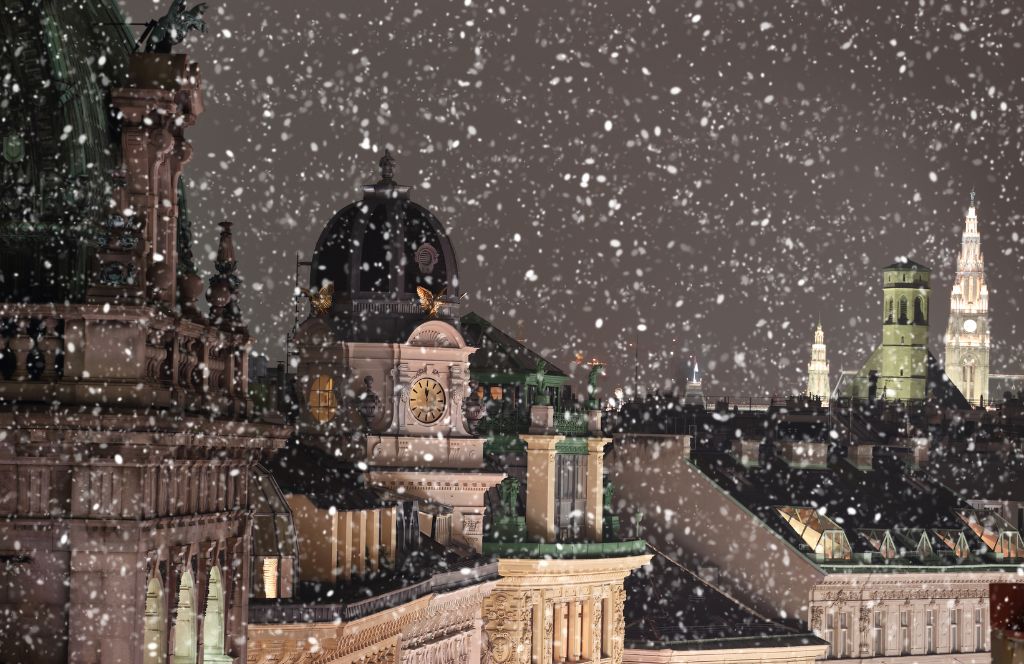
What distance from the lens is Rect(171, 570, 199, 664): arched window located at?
2489 cm

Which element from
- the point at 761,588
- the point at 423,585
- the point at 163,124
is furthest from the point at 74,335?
the point at 761,588

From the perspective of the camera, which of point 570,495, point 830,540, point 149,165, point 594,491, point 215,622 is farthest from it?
point 830,540

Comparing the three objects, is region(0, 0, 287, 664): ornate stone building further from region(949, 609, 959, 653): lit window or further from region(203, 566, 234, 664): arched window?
region(949, 609, 959, 653): lit window

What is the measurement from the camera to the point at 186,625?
2495 centimetres

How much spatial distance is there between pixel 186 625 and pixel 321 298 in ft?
139

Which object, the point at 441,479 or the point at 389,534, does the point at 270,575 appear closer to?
the point at 389,534

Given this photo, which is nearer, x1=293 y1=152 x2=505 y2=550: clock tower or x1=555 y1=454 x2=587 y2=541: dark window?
x1=293 y1=152 x2=505 y2=550: clock tower

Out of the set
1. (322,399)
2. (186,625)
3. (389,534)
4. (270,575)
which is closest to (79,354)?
(186,625)

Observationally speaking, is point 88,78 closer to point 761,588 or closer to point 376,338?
point 376,338

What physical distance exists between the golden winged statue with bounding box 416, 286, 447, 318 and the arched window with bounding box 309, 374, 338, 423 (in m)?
3.00

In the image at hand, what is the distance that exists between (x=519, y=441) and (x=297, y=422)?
14.1 metres

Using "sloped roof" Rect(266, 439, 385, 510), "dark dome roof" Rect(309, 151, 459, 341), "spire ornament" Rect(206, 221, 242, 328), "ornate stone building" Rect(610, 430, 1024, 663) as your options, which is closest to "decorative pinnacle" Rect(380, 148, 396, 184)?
"dark dome roof" Rect(309, 151, 459, 341)

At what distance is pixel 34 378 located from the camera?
900 inches

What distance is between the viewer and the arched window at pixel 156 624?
77.5 feet
